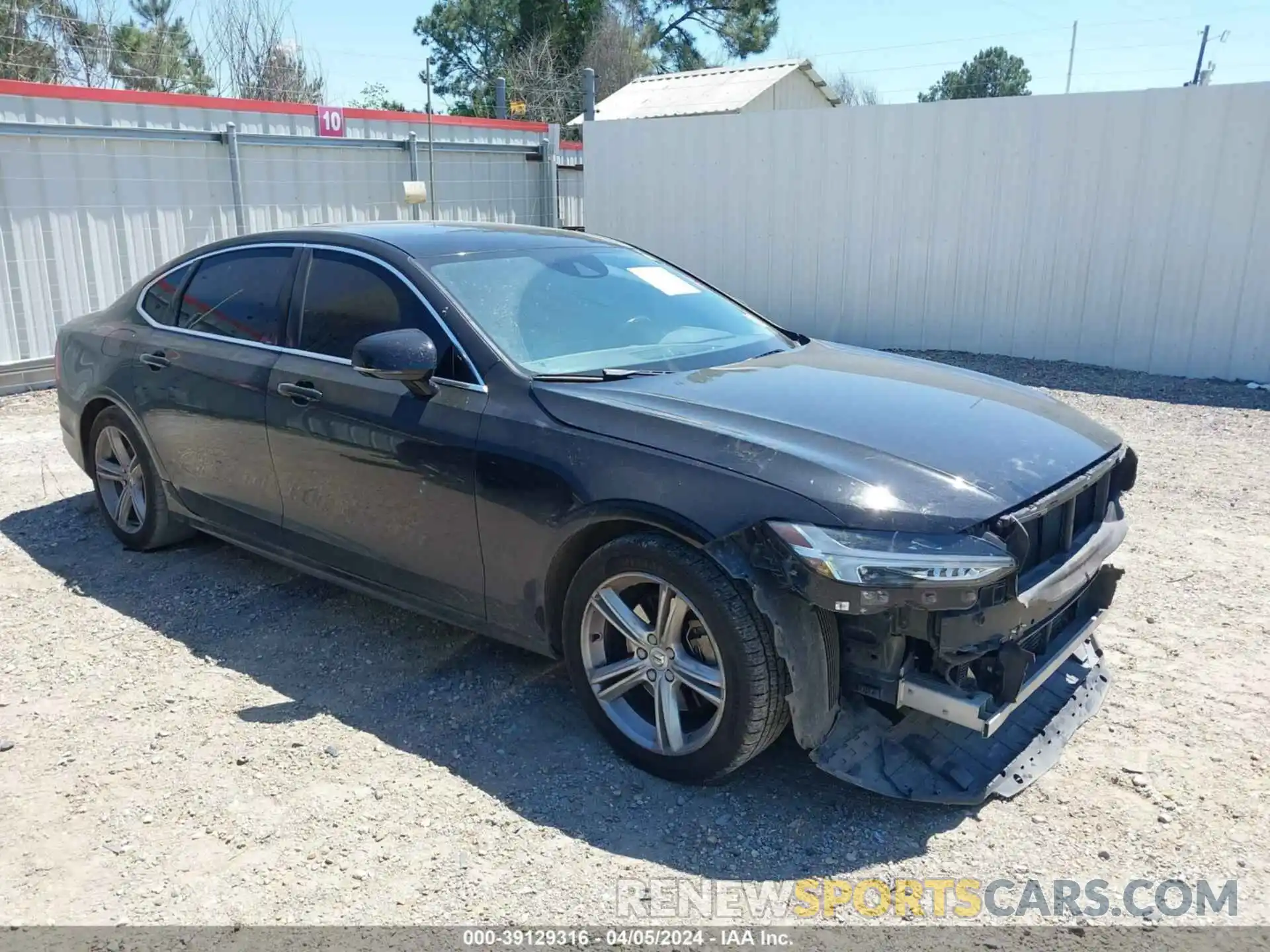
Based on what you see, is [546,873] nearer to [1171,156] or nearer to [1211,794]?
[1211,794]

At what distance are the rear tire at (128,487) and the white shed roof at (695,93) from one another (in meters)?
12.8

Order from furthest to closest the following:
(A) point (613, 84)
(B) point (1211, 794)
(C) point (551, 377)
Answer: (A) point (613, 84), (C) point (551, 377), (B) point (1211, 794)

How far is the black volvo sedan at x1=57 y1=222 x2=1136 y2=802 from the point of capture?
2.86 meters

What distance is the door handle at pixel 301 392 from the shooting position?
4.07 metres

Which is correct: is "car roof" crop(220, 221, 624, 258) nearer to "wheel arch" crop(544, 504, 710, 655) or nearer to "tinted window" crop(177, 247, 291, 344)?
"tinted window" crop(177, 247, 291, 344)

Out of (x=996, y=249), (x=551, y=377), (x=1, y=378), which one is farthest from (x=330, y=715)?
(x=996, y=249)

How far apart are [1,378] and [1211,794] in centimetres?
969

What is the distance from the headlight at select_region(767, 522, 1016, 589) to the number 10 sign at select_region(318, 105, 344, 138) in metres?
10.1

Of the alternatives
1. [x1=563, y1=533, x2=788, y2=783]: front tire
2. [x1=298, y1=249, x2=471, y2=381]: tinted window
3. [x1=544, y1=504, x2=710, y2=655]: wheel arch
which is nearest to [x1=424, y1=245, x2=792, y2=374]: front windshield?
[x1=298, y1=249, x2=471, y2=381]: tinted window

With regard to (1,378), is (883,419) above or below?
above

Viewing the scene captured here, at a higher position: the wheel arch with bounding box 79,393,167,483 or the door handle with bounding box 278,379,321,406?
the door handle with bounding box 278,379,321,406

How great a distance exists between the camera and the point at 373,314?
400 centimetres

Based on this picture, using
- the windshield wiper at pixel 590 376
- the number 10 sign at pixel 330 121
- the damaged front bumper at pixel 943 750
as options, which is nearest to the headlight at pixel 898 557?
the damaged front bumper at pixel 943 750

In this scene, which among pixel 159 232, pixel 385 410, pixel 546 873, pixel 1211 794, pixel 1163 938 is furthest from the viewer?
pixel 159 232
